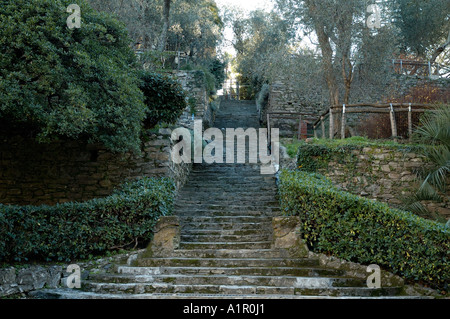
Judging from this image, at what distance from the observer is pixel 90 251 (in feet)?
22.6

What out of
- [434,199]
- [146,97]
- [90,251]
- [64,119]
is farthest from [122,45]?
[434,199]

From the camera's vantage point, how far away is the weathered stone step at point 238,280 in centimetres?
579

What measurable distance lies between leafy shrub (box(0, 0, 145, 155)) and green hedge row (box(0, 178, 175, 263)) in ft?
4.15

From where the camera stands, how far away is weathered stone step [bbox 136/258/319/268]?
654 centimetres

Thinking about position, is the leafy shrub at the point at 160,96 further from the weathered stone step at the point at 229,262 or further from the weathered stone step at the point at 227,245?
the weathered stone step at the point at 229,262

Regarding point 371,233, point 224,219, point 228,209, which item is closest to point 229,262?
point 224,219

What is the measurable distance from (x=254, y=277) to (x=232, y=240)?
179 cm

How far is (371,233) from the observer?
6117 millimetres

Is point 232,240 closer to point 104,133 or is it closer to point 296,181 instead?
point 296,181

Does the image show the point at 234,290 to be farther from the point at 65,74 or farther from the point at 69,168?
the point at 69,168

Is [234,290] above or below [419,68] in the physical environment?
below

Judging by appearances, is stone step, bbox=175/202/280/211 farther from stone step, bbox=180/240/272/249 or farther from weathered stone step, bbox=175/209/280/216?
stone step, bbox=180/240/272/249

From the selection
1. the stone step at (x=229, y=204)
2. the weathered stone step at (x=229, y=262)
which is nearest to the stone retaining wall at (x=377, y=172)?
the stone step at (x=229, y=204)

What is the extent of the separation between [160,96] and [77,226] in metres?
3.95
